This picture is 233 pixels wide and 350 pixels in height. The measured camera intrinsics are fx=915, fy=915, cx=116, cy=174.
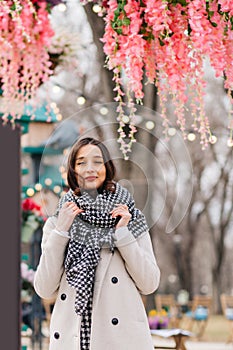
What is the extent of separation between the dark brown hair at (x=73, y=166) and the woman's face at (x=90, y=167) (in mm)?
12

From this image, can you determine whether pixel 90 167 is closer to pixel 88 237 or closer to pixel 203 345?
pixel 88 237

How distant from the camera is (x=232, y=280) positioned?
87.7 ft

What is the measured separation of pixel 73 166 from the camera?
3.02 meters

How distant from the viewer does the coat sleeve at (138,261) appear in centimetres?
295

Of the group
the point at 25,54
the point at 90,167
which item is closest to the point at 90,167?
the point at 90,167

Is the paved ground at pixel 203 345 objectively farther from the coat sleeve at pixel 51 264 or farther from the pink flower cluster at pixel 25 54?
the coat sleeve at pixel 51 264

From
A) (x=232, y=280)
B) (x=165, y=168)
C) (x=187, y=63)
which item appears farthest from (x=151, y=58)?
(x=232, y=280)

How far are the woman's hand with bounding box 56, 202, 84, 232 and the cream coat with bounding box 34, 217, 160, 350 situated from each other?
31 millimetres

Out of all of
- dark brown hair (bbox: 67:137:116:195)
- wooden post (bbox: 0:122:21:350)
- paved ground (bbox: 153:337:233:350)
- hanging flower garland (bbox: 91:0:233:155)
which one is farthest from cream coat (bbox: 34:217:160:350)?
paved ground (bbox: 153:337:233:350)

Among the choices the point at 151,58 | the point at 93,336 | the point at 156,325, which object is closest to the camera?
the point at 93,336

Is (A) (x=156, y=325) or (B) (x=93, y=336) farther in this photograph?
(A) (x=156, y=325)

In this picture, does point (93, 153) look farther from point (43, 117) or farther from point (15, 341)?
point (43, 117)

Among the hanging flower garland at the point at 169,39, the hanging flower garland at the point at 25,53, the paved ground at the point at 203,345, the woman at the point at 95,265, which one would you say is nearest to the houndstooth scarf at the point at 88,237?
the woman at the point at 95,265

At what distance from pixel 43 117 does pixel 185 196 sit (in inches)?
133
